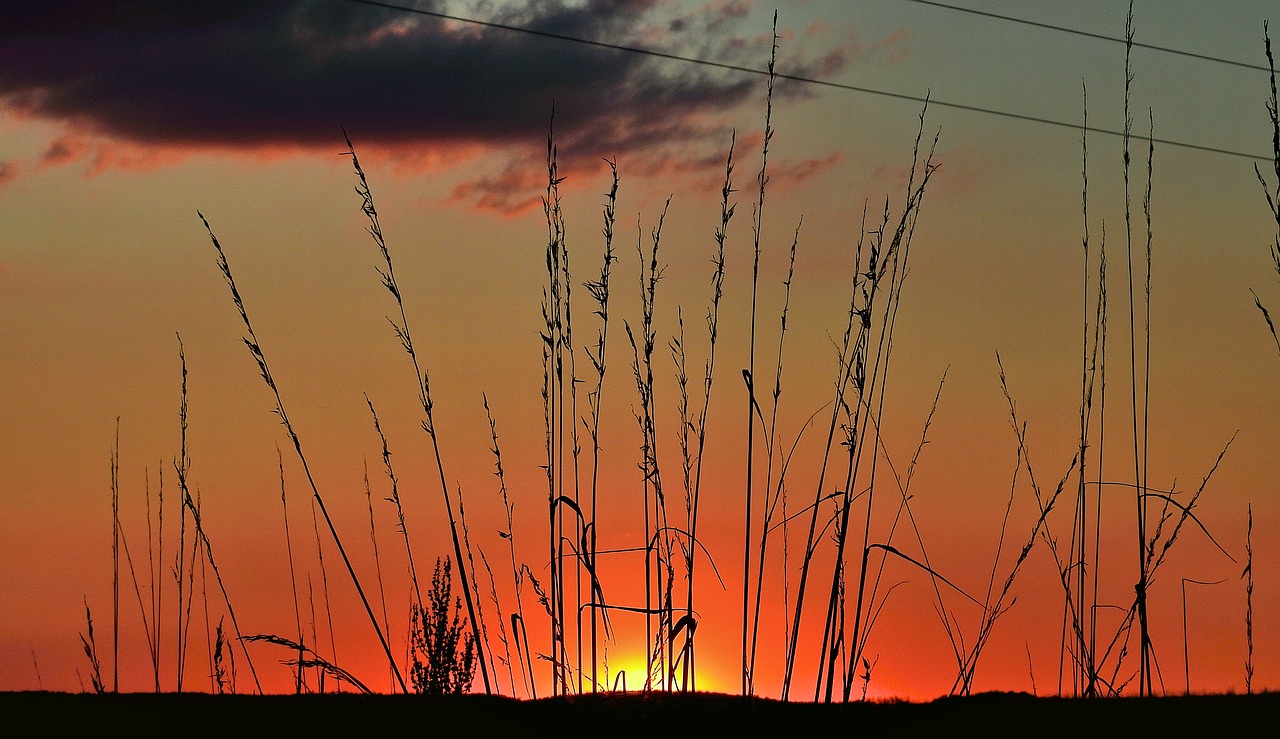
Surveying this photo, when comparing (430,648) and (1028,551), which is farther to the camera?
(430,648)

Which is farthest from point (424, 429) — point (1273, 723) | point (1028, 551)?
point (1273, 723)

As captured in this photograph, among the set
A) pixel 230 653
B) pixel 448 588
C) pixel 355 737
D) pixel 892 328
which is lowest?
pixel 355 737

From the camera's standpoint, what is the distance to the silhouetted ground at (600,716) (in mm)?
1938

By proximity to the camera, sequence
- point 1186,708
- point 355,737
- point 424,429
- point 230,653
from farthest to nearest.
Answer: point 230,653 → point 424,429 → point 1186,708 → point 355,737

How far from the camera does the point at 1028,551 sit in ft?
8.09

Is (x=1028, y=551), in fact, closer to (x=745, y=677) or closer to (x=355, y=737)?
(x=745, y=677)

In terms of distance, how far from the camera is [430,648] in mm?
3578

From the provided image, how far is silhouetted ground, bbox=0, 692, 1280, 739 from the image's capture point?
194 centimetres

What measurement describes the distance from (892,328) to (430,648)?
1.88m

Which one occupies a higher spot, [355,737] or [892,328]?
[892,328]

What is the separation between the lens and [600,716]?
2033mm

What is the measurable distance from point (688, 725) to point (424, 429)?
0.76 meters

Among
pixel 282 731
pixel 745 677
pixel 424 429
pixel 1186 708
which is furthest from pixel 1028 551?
pixel 282 731

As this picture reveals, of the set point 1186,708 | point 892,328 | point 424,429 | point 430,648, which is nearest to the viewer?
point 1186,708
